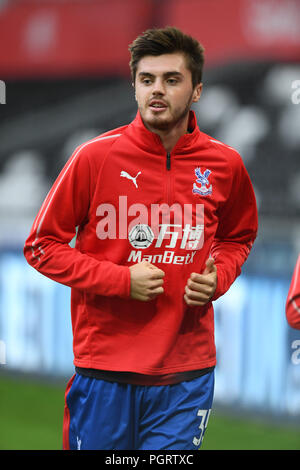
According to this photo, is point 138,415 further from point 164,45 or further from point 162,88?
point 164,45

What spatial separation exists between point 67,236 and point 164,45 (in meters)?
0.55

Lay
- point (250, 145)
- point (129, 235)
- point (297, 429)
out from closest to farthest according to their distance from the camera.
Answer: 1. point (129, 235)
2. point (297, 429)
3. point (250, 145)

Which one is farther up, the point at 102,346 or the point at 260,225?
the point at 260,225

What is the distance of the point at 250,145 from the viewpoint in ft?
12.7

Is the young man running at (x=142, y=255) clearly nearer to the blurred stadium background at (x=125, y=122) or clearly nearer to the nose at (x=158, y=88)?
the nose at (x=158, y=88)

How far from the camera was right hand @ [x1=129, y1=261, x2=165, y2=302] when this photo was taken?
162 cm

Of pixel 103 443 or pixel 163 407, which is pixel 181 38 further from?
pixel 103 443

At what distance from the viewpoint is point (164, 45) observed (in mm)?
1685

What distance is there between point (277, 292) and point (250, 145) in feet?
3.20

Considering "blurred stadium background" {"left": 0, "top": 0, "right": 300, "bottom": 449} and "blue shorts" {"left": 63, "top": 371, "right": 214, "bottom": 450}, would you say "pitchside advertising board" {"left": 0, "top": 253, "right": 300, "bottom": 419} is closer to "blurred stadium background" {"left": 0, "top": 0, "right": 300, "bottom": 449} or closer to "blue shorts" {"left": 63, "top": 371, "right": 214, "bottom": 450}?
"blurred stadium background" {"left": 0, "top": 0, "right": 300, "bottom": 449}

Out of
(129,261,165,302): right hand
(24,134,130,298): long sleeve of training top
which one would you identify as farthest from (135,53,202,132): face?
(129,261,165,302): right hand

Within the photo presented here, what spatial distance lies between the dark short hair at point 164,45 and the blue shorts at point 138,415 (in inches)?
32.3

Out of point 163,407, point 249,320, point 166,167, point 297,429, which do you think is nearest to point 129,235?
point 166,167

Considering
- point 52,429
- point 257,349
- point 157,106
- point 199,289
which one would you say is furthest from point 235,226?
point 52,429
